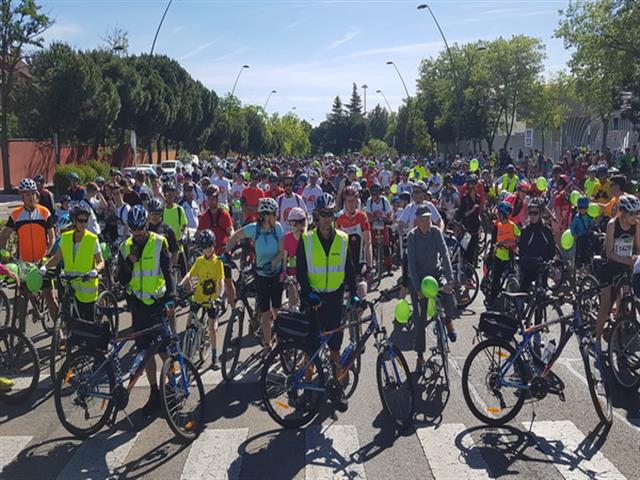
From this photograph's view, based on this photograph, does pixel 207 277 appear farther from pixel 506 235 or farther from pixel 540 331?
pixel 506 235

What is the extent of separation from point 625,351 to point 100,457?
5.47 metres

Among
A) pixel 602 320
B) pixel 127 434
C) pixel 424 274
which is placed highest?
pixel 424 274

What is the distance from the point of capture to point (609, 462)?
201 inches

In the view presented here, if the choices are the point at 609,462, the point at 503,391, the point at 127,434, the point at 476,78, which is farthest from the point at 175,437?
the point at 476,78

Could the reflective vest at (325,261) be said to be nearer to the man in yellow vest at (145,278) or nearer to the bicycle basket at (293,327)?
the bicycle basket at (293,327)

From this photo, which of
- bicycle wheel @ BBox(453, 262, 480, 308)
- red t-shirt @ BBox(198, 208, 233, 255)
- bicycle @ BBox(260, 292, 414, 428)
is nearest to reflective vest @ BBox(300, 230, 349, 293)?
bicycle @ BBox(260, 292, 414, 428)

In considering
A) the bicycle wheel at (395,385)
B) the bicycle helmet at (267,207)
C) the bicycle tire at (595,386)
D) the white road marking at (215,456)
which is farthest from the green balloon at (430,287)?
the white road marking at (215,456)

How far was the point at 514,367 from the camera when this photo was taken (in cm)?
593

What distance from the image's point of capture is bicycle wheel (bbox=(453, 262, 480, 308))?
1060cm

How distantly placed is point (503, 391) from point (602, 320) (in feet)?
7.34

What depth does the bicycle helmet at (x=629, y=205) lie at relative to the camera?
7.34 meters

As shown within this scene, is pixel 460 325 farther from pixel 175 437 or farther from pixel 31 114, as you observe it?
pixel 31 114

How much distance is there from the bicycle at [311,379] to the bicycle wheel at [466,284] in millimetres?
4885

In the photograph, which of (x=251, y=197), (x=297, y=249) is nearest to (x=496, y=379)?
(x=297, y=249)
